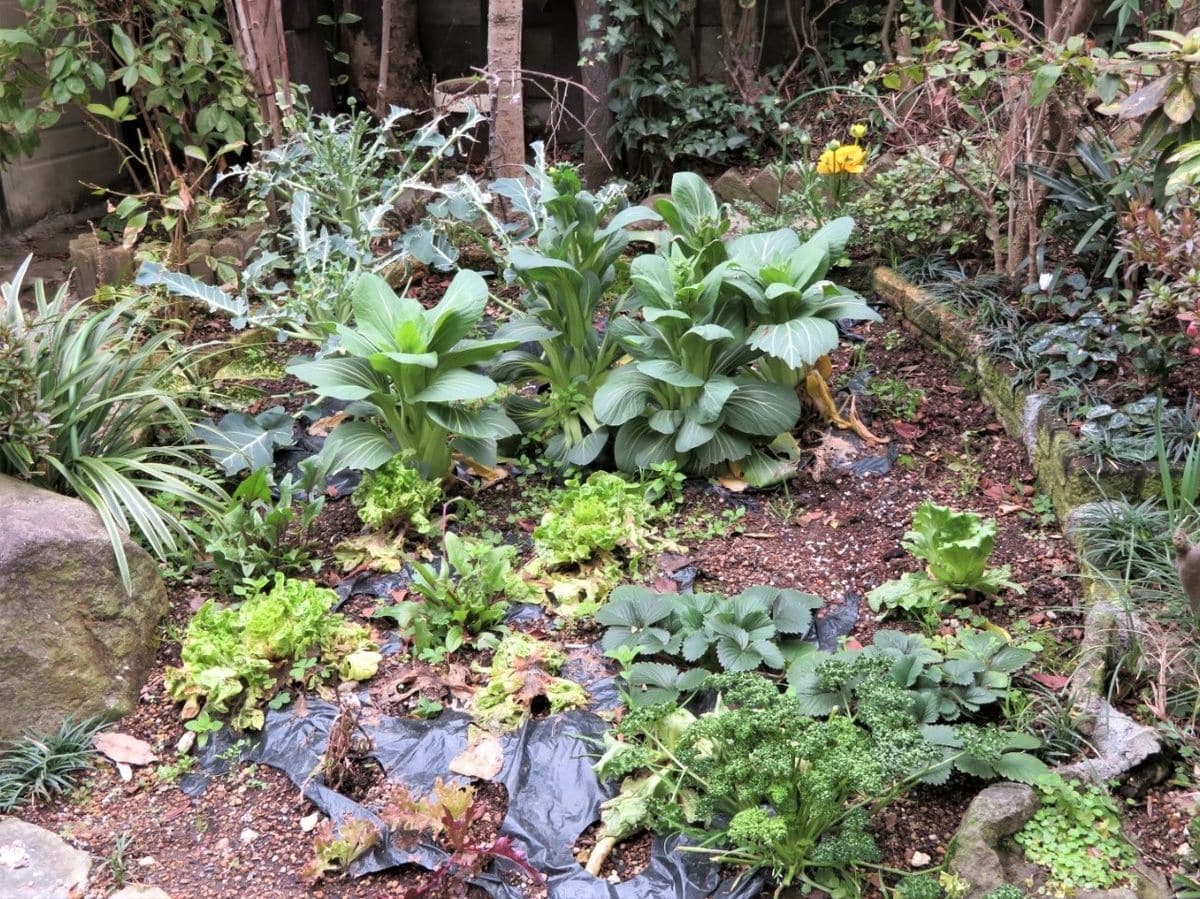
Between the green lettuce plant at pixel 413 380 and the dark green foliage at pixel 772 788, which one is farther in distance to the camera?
the green lettuce plant at pixel 413 380

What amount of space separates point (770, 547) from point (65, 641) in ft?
7.47

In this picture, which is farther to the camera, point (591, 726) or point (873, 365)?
point (873, 365)

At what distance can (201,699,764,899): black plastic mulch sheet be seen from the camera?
8.06ft

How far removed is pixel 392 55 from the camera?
23.4ft

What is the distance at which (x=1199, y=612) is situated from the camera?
2773 millimetres

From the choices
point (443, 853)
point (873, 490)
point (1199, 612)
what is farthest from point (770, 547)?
point (443, 853)

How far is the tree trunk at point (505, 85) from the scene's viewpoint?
486 cm

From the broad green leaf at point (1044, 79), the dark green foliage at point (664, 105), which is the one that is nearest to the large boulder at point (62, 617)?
the broad green leaf at point (1044, 79)

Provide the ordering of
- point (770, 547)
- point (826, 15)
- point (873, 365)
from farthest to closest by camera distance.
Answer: point (826, 15) → point (873, 365) → point (770, 547)

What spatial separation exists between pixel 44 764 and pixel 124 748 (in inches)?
8.1

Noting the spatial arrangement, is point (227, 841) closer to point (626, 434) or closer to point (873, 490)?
point (626, 434)

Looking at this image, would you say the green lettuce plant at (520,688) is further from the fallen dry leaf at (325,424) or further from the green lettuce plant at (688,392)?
the fallen dry leaf at (325,424)

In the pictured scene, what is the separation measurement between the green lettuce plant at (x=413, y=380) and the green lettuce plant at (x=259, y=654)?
706 mm

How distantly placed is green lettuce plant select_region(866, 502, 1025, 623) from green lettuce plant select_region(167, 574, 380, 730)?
5.48 ft
